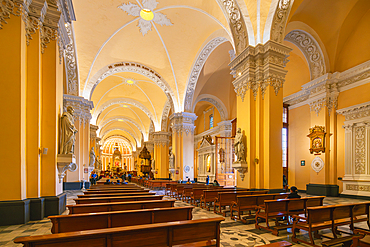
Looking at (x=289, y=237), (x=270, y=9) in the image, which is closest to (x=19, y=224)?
(x=289, y=237)

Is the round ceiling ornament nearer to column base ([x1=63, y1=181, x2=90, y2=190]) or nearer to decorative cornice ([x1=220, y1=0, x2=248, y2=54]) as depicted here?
decorative cornice ([x1=220, y1=0, x2=248, y2=54])

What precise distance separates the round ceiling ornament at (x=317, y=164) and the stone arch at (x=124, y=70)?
10.5 meters

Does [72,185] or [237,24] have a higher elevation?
[237,24]

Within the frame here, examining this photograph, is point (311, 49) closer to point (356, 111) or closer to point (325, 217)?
point (356, 111)

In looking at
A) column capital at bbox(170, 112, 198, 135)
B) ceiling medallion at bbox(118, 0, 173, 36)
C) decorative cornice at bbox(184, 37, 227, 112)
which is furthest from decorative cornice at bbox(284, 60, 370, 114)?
ceiling medallion at bbox(118, 0, 173, 36)

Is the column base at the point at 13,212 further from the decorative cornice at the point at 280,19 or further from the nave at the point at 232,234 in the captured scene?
the decorative cornice at the point at 280,19

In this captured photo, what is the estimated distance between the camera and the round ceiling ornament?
11.9 m

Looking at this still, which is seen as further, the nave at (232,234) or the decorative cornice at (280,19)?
the decorative cornice at (280,19)

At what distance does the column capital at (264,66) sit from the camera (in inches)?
348

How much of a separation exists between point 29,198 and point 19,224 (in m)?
0.65

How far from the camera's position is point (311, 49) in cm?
1250

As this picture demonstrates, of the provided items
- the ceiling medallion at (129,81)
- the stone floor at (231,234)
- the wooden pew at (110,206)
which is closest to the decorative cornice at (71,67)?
the ceiling medallion at (129,81)

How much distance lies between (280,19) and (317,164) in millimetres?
7950

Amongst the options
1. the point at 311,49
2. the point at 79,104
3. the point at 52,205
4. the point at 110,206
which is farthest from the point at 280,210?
the point at 79,104
